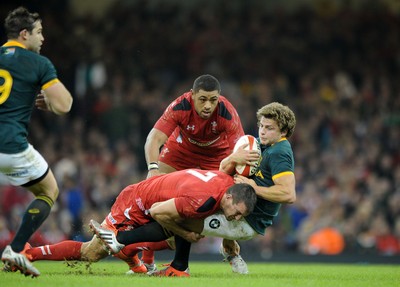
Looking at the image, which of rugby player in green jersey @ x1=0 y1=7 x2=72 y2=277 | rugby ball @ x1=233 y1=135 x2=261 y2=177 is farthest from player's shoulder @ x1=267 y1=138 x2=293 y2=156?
rugby player in green jersey @ x1=0 y1=7 x2=72 y2=277

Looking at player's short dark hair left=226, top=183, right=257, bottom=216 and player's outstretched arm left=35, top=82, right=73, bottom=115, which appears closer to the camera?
player's outstretched arm left=35, top=82, right=73, bottom=115

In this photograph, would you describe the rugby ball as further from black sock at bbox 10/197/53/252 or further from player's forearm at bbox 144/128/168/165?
black sock at bbox 10/197/53/252

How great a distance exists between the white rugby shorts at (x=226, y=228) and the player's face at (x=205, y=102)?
1.78m

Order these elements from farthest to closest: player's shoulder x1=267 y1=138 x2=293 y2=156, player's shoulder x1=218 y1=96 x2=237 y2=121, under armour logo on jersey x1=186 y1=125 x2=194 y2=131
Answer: under armour logo on jersey x1=186 y1=125 x2=194 y2=131, player's shoulder x1=218 y1=96 x2=237 y2=121, player's shoulder x1=267 y1=138 x2=293 y2=156

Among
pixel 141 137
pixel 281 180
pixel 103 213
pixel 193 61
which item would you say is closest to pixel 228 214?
pixel 281 180

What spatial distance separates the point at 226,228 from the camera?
9.02m

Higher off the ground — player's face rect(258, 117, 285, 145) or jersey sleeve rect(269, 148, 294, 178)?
player's face rect(258, 117, 285, 145)

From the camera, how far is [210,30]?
2047 cm

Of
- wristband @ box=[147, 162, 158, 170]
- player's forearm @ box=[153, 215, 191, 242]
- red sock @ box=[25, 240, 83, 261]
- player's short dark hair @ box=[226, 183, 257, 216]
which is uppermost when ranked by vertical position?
player's short dark hair @ box=[226, 183, 257, 216]

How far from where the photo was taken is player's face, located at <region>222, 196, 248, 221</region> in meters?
8.58

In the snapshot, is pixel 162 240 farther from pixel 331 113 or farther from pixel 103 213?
pixel 331 113

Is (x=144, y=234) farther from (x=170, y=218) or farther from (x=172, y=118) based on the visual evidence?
(x=172, y=118)

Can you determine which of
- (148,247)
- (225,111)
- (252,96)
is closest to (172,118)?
(225,111)

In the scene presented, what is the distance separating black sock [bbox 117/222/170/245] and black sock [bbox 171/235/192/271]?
0.16 m
